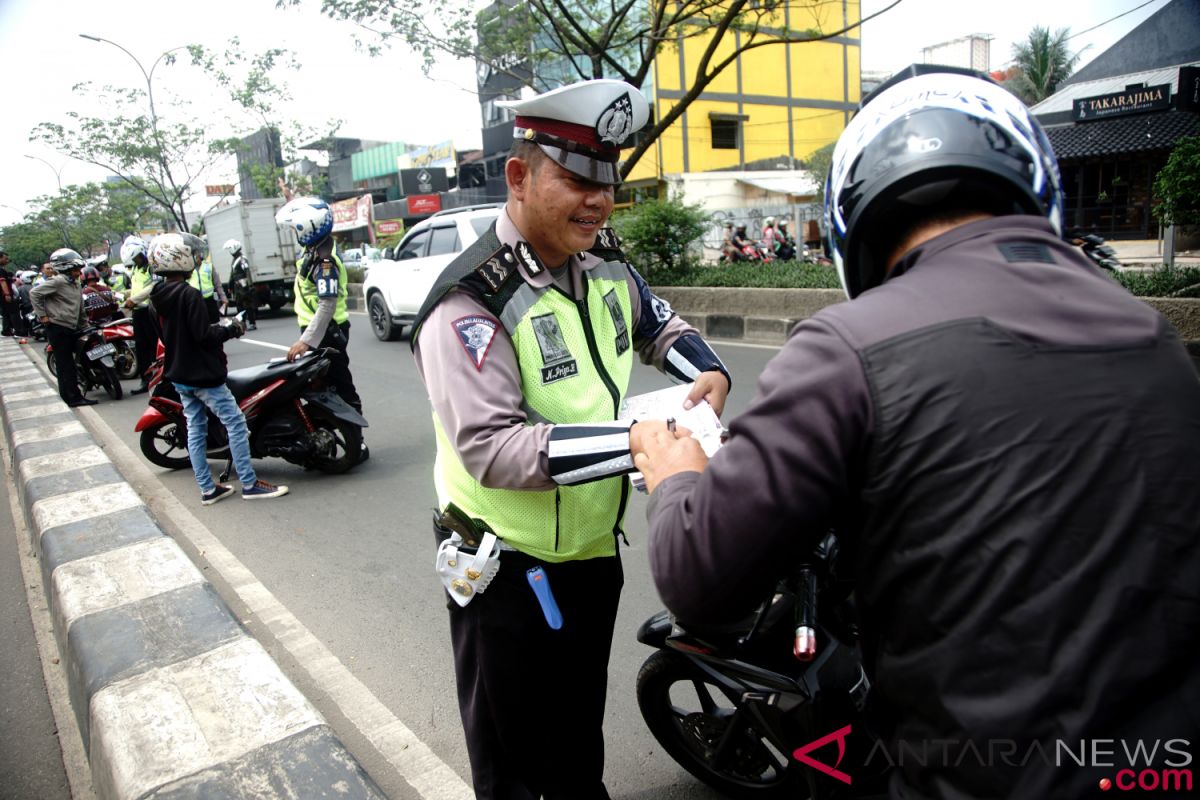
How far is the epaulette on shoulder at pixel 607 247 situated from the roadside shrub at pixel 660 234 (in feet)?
30.9

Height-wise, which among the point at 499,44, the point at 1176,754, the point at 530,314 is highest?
the point at 499,44

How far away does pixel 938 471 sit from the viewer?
862mm

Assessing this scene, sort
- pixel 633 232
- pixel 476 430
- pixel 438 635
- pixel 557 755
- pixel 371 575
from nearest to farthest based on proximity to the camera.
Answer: pixel 476 430 → pixel 557 755 → pixel 438 635 → pixel 371 575 → pixel 633 232

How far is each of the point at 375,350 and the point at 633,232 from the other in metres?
4.06

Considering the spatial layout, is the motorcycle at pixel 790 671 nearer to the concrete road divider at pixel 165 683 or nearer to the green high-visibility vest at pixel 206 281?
the concrete road divider at pixel 165 683

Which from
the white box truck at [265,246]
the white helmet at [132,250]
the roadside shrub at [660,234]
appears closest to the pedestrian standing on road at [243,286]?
the white box truck at [265,246]

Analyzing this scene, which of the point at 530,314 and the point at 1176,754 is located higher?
the point at 530,314

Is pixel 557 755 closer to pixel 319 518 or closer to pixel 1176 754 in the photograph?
pixel 1176 754

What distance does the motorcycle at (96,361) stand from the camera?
9.48 metres

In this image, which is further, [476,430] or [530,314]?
[530,314]

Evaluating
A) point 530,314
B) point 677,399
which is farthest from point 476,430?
point 677,399

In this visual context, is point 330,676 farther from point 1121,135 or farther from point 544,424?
point 1121,135

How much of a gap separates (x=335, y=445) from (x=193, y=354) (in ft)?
3.83

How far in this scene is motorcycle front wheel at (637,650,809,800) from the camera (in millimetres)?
2297
